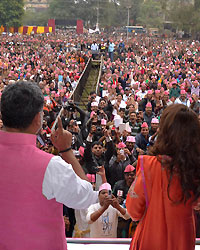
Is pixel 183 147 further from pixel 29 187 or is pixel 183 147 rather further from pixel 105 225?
pixel 105 225

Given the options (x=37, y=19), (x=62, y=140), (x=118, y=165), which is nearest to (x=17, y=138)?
(x=62, y=140)

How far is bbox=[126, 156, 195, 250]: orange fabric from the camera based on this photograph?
70.8 inches

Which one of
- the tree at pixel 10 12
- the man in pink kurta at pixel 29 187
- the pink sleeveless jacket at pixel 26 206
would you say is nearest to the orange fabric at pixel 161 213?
the man in pink kurta at pixel 29 187

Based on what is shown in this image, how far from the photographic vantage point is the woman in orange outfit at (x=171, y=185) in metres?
1.78

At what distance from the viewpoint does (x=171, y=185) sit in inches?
70.8

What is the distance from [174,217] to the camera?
180cm

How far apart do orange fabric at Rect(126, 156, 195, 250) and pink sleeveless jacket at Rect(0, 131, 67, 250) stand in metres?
0.37

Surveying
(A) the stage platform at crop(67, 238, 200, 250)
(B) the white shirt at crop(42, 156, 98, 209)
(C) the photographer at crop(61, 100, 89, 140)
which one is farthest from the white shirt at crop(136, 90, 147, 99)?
(B) the white shirt at crop(42, 156, 98, 209)

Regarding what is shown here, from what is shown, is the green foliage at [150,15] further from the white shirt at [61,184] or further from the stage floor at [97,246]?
the white shirt at [61,184]

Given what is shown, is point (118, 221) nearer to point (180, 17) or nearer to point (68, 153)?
point (68, 153)

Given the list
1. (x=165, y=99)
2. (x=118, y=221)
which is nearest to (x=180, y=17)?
(x=165, y=99)

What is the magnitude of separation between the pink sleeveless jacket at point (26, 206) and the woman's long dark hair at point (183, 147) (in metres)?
0.49

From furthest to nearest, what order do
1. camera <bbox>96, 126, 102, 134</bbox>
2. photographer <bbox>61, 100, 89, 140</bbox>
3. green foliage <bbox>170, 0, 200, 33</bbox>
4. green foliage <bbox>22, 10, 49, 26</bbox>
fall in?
green foliage <bbox>22, 10, 49, 26</bbox> < green foliage <bbox>170, 0, 200, 33</bbox> < photographer <bbox>61, 100, 89, 140</bbox> < camera <bbox>96, 126, 102, 134</bbox>

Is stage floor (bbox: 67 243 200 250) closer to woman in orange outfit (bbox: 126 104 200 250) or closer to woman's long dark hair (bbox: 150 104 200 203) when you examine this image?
woman in orange outfit (bbox: 126 104 200 250)
